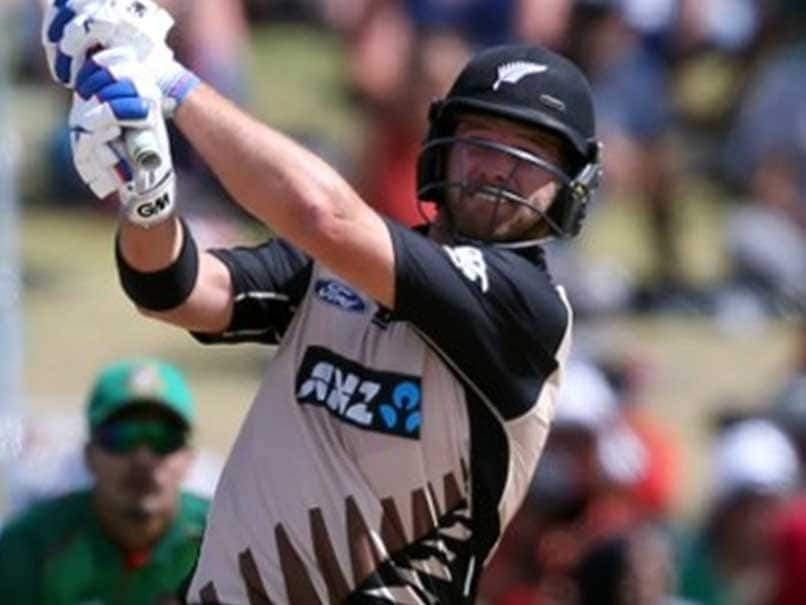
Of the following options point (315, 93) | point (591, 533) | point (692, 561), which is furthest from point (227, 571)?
point (315, 93)

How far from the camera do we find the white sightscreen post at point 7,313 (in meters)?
9.35

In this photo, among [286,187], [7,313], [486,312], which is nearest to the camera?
[286,187]

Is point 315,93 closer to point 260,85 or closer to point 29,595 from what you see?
point 260,85

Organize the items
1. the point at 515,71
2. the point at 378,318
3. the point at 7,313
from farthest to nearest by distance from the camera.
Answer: the point at 7,313
the point at 515,71
the point at 378,318

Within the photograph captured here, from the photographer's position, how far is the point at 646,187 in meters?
13.4

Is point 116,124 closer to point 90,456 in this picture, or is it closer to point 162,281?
point 162,281

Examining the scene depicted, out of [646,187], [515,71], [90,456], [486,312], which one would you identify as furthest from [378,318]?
[646,187]

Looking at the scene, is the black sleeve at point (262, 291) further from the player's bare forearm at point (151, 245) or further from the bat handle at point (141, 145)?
the bat handle at point (141, 145)

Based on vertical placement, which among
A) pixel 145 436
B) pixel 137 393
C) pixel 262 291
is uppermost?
pixel 262 291

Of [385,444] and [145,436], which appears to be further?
[145,436]

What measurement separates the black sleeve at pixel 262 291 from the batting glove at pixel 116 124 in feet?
1.50

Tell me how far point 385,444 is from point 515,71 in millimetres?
782

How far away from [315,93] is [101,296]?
81.7 inches

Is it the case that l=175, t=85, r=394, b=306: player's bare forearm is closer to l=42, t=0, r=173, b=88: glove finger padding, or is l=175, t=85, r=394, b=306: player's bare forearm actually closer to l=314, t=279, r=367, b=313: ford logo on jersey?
l=42, t=0, r=173, b=88: glove finger padding
